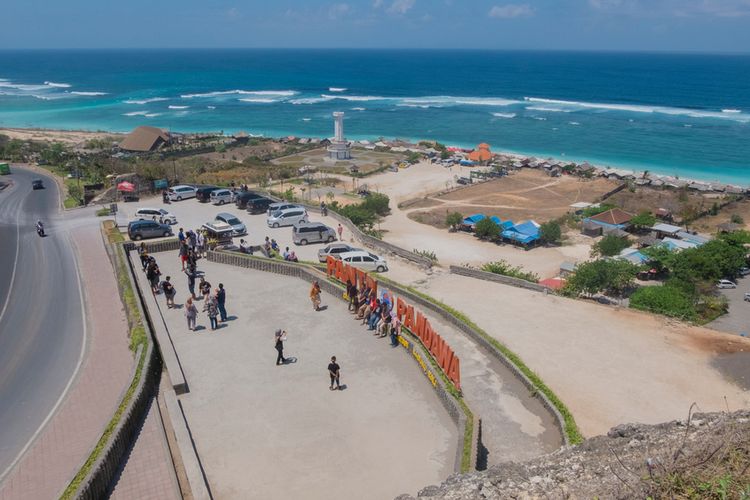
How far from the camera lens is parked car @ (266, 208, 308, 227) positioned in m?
33.4

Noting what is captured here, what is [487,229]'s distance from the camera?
41906mm

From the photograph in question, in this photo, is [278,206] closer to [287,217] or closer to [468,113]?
[287,217]

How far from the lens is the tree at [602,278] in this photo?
28.9 m

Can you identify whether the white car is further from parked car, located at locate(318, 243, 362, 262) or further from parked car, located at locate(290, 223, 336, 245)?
parked car, located at locate(290, 223, 336, 245)

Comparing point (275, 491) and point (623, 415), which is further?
point (623, 415)

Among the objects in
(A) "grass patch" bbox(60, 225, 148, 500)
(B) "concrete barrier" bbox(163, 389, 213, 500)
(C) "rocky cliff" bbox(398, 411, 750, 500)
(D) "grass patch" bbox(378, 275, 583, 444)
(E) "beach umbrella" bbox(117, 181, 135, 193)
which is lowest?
(D) "grass patch" bbox(378, 275, 583, 444)

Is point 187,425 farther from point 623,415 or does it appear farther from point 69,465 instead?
point 623,415

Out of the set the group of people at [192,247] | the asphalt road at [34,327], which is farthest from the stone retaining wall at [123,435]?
the group of people at [192,247]

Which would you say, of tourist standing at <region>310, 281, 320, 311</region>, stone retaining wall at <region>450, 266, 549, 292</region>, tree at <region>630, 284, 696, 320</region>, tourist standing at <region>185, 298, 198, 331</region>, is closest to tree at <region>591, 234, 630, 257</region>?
tree at <region>630, 284, 696, 320</region>

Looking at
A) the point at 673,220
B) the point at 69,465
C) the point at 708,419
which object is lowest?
the point at 673,220

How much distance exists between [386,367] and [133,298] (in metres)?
9.10

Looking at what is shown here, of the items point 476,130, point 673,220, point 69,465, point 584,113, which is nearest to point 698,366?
point 69,465

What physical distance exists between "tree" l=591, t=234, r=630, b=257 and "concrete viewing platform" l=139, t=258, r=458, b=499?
2528 cm

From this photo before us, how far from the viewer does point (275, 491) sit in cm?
1091
